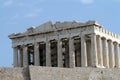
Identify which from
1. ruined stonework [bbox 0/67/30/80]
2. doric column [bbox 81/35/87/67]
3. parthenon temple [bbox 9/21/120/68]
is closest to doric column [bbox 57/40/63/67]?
parthenon temple [bbox 9/21/120/68]

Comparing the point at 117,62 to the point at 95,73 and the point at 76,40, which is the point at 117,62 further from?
the point at 95,73

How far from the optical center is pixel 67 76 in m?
54.0

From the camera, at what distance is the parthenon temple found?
75125 millimetres

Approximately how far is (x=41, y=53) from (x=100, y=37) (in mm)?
10877

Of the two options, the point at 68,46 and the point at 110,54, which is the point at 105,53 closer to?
the point at 110,54

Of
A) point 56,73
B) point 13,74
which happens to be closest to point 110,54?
point 56,73

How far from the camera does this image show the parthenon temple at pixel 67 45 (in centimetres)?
7512

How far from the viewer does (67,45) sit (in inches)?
3164

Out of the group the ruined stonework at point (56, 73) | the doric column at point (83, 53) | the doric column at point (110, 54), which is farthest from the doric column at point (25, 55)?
the ruined stonework at point (56, 73)

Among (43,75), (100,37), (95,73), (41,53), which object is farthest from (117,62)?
(43,75)

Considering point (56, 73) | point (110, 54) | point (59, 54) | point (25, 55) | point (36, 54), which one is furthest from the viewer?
point (25, 55)

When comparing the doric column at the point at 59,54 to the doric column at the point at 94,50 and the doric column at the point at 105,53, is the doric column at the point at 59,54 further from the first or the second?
the doric column at the point at 105,53

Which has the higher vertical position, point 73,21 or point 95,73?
point 73,21

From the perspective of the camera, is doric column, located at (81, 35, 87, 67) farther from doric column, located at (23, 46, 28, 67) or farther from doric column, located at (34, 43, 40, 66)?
doric column, located at (23, 46, 28, 67)
